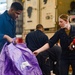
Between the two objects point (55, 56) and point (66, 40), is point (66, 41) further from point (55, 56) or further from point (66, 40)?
point (55, 56)

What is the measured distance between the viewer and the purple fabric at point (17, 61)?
15.2 ft

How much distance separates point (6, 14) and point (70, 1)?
544cm

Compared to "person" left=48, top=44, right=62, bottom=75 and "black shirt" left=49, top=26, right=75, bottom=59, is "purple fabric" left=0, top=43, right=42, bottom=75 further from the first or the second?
"person" left=48, top=44, right=62, bottom=75

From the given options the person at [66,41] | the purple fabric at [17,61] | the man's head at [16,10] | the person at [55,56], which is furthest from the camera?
the person at [55,56]

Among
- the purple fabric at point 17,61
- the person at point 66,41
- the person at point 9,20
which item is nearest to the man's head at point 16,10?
the person at point 9,20

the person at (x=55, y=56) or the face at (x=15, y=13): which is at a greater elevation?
the face at (x=15, y=13)

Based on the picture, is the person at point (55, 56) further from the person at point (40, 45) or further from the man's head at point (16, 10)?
the man's head at point (16, 10)

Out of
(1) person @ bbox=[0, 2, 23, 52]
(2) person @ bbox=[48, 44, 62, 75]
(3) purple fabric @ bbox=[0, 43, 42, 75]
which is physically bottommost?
(2) person @ bbox=[48, 44, 62, 75]

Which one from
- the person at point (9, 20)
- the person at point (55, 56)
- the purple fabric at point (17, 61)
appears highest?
the person at point (9, 20)

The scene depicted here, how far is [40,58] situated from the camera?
25.4 ft

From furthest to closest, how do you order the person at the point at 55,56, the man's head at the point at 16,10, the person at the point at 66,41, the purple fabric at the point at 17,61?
the person at the point at 55,56
the person at the point at 66,41
the man's head at the point at 16,10
the purple fabric at the point at 17,61

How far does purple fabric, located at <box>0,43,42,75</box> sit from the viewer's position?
4.63m

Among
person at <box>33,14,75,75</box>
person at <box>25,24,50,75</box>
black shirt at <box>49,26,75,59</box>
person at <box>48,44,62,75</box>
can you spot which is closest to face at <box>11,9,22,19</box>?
person at <box>33,14,75,75</box>

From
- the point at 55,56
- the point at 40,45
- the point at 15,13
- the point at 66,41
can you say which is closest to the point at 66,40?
the point at 66,41
